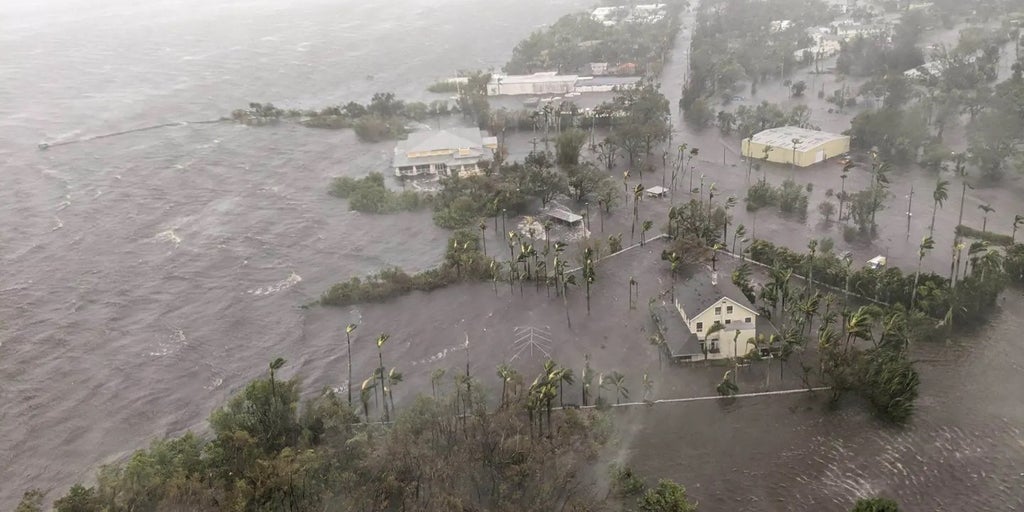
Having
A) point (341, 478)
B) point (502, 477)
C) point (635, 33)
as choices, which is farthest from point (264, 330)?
point (635, 33)

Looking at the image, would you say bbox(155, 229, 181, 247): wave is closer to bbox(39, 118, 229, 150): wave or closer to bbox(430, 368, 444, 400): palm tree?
bbox(430, 368, 444, 400): palm tree

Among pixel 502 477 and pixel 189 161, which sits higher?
pixel 189 161

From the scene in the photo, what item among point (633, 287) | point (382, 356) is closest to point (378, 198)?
point (382, 356)

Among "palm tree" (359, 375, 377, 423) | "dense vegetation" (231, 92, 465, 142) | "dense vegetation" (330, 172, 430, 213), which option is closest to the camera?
"palm tree" (359, 375, 377, 423)

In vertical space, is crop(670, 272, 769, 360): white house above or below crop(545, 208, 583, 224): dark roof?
below

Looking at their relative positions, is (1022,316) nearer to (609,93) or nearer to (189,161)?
(609,93)

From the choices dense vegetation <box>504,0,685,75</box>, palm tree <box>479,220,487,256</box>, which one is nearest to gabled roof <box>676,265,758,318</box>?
palm tree <box>479,220,487,256</box>

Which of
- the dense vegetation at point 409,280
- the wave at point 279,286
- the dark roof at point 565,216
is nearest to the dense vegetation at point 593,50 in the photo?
the dark roof at point 565,216

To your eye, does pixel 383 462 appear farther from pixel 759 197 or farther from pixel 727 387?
pixel 759 197
